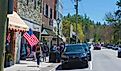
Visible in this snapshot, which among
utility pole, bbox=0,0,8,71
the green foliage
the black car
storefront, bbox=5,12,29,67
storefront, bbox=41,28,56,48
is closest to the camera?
utility pole, bbox=0,0,8,71

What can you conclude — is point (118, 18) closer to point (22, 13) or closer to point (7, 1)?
point (22, 13)

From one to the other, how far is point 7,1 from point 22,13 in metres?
23.3

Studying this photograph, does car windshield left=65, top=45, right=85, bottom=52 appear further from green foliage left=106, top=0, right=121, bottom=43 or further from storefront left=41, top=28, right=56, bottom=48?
green foliage left=106, top=0, right=121, bottom=43

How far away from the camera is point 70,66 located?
83.2ft

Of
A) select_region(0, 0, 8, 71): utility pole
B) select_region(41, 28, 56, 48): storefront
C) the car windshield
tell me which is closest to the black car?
the car windshield

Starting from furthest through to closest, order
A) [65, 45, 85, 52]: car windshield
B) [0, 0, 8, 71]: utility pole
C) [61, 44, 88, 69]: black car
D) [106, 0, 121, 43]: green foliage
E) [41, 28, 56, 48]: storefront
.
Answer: [106, 0, 121, 43]: green foliage
[41, 28, 56, 48]: storefront
[65, 45, 85, 52]: car windshield
[61, 44, 88, 69]: black car
[0, 0, 8, 71]: utility pole

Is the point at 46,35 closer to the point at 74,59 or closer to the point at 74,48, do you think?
the point at 74,48

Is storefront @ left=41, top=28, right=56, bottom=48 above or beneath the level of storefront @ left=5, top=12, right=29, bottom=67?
above

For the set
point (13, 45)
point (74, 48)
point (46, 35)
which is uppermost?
point (46, 35)

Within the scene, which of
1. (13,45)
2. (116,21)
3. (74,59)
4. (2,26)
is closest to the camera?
(2,26)

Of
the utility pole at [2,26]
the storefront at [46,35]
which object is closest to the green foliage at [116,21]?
the storefront at [46,35]

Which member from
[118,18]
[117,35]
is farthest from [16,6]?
[117,35]

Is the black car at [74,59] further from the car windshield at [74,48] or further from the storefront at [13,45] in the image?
the storefront at [13,45]

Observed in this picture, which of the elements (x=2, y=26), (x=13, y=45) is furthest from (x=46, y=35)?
(x=2, y=26)
